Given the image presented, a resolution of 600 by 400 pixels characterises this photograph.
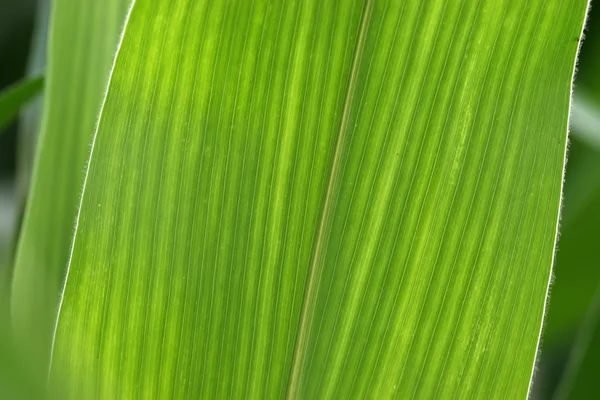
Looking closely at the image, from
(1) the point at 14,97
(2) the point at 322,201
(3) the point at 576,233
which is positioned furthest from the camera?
(3) the point at 576,233

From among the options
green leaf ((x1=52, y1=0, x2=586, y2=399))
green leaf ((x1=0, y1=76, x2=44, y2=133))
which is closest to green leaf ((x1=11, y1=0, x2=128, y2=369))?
green leaf ((x1=0, y1=76, x2=44, y2=133))

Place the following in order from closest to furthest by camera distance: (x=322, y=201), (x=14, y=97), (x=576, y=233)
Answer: (x=322, y=201) → (x=14, y=97) → (x=576, y=233)

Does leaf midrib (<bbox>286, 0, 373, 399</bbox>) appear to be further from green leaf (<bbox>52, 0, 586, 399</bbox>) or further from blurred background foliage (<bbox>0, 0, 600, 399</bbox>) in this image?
blurred background foliage (<bbox>0, 0, 600, 399</bbox>)

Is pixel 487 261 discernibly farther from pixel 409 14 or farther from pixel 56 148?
pixel 56 148

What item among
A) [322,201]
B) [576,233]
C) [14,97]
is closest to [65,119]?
[14,97]

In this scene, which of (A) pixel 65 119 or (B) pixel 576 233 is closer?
(A) pixel 65 119

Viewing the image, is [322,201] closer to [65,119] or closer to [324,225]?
[324,225]

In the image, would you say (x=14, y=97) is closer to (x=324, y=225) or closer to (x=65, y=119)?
(x=65, y=119)

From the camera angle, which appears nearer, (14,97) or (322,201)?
(322,201)
